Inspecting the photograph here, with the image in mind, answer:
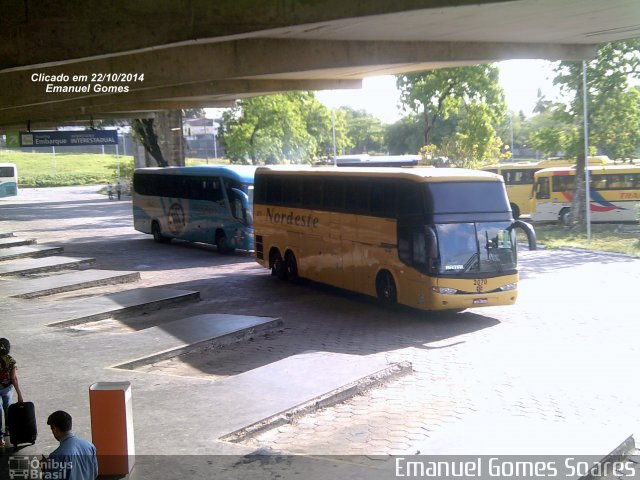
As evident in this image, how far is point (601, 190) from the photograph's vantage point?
36281 millimetres

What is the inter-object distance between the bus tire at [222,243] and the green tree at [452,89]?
515 inches

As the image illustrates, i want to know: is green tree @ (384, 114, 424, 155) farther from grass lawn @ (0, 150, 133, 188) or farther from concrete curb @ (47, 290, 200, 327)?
concrete curb @ (47, 290, 200, 327)

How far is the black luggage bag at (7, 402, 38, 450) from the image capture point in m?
9.10

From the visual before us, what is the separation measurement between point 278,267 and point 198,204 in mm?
7974

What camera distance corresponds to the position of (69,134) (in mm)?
32688

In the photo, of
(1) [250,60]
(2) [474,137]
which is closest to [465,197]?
(1) [250,60]

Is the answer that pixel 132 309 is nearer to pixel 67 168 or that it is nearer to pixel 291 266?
pixel 291 266

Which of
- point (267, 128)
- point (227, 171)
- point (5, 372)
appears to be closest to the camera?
point (5, 372)

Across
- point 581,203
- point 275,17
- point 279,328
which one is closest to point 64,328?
point 279,328

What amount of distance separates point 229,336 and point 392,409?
501cm

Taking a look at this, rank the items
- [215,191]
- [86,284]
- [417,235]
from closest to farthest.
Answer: [417,235] < [86,284] < [215,191]

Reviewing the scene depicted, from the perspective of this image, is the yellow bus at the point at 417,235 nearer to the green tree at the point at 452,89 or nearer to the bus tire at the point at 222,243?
the bus tire at the point at 222,243

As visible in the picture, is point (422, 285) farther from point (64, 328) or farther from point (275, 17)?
point (275, 17)

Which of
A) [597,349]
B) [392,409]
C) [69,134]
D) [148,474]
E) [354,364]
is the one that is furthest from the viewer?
[69,134]
